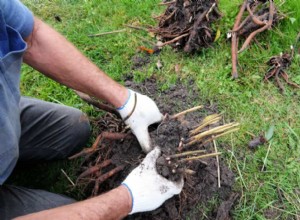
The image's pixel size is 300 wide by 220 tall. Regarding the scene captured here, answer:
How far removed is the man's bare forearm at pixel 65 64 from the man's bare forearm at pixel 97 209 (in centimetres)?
59

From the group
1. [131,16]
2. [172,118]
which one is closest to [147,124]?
[172,118]

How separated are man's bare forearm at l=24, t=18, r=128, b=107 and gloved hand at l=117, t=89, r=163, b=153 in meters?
0.05

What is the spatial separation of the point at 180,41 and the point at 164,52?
6.7 inches

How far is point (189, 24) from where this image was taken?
2.92m

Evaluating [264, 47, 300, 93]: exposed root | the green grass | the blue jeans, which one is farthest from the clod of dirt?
the blue jeans

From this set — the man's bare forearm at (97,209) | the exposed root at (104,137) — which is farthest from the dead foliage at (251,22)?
the man's bare forearm at (97,209)

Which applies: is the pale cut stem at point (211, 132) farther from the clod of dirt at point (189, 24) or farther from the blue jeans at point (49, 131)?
the clod of dirt at point (189, 24)

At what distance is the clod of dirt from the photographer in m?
2.84

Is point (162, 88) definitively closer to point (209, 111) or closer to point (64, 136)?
point (209, 111)

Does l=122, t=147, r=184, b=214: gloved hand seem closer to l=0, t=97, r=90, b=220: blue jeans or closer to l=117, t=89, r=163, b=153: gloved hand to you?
l=117, t=89, r=163, b=153: gloved hand

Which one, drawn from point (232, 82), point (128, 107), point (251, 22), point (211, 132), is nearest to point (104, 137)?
point (128, 107)

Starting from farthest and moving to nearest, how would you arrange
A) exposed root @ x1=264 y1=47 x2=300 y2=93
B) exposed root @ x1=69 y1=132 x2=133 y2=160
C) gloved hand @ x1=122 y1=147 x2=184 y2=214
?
1. exposed root @ x1=264 y1=47 x2=300 y2=93
2. exposed root @ x1=69 y1=132 x2=133 y2=160
3. gloved hand @ x1=122 y1=147 x2=184 y2=214

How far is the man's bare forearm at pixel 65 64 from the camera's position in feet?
6.71

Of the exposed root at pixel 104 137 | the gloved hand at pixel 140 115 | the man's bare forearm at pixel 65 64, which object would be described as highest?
the man's bare forearm at pixel 65 64
